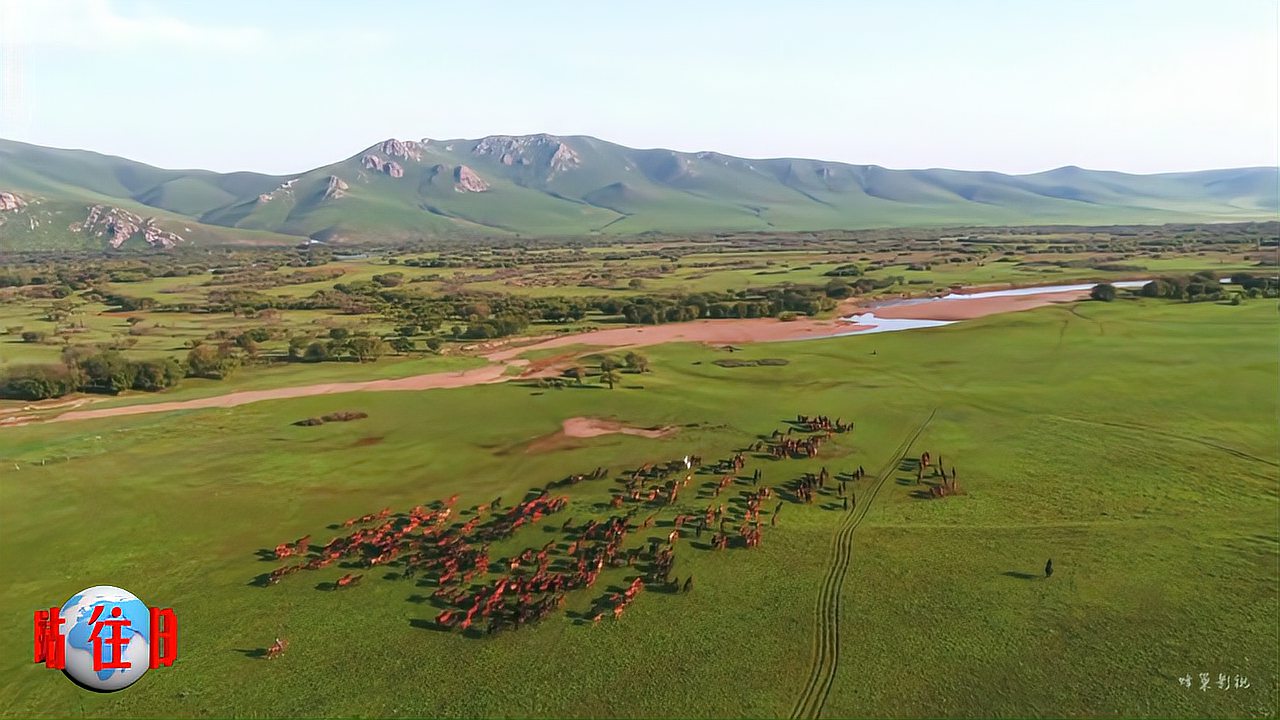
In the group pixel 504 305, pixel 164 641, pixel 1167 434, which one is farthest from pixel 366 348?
pixel 1167 434

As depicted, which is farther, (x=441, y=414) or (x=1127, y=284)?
(x=1127, y=284)

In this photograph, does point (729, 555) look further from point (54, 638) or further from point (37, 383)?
point (37, 383)

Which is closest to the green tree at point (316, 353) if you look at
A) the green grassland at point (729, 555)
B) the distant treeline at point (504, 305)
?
the distant treeline at point (504, 305)

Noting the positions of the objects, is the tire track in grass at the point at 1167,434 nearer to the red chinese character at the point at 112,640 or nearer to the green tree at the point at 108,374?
the red chinese character at the point at 112,640

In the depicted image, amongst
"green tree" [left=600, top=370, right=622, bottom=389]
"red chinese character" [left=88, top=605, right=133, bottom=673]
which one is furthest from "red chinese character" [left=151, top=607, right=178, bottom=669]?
"green tree" [left=600, top=370, right=622, bottom=389]

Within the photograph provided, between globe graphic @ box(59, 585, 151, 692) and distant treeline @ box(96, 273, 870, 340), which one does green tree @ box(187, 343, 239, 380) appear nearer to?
distant treeline @ box(96, 273, 870, 340)

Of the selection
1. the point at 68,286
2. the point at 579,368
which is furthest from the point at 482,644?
the point at 68,286

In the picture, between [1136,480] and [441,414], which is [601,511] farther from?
[1136,480]
